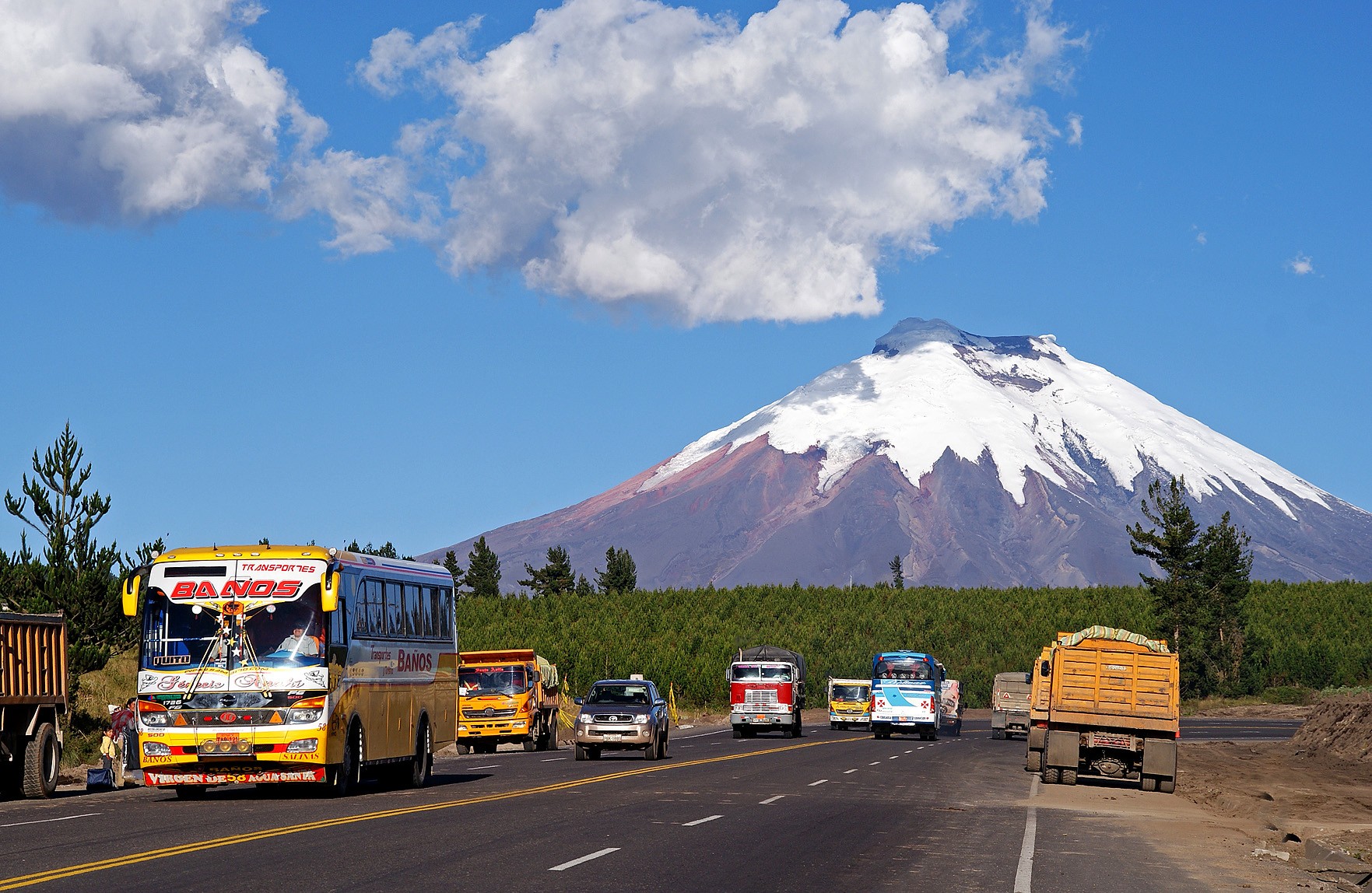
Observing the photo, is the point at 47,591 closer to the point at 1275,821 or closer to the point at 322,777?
the point at 322,777

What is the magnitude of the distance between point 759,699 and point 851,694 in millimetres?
12194

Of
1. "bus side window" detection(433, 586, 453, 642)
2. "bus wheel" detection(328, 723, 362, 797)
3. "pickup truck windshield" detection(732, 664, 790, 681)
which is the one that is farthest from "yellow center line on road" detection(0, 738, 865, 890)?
"pickup truck windshield" detection(732, 664, 790, 681)

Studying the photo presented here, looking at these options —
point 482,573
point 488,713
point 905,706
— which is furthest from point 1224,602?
point 482,573

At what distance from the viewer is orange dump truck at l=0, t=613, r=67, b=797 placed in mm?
24938

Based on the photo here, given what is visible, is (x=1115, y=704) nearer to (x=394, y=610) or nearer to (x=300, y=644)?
(x=394, y=610)

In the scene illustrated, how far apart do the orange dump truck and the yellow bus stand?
6.68 feet

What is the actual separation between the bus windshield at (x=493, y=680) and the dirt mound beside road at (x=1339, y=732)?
2197cm

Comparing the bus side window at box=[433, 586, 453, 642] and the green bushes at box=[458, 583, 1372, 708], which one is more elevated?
the bus side window at box=[433, 586, 453, 642]

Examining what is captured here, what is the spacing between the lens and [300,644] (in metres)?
24.2

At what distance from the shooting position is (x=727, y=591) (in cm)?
13475

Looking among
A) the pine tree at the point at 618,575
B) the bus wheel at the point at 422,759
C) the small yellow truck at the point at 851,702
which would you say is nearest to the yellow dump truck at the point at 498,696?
the bus wheel at the point at 422,759

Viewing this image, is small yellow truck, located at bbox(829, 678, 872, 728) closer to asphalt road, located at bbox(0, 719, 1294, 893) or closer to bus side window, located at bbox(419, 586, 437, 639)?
asphalt road, located at bbox(0, 719, 1294, 893)

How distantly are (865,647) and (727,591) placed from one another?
29802 millimetres

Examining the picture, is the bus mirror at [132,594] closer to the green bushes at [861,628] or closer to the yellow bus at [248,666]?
the yellow bus at [248,666]
